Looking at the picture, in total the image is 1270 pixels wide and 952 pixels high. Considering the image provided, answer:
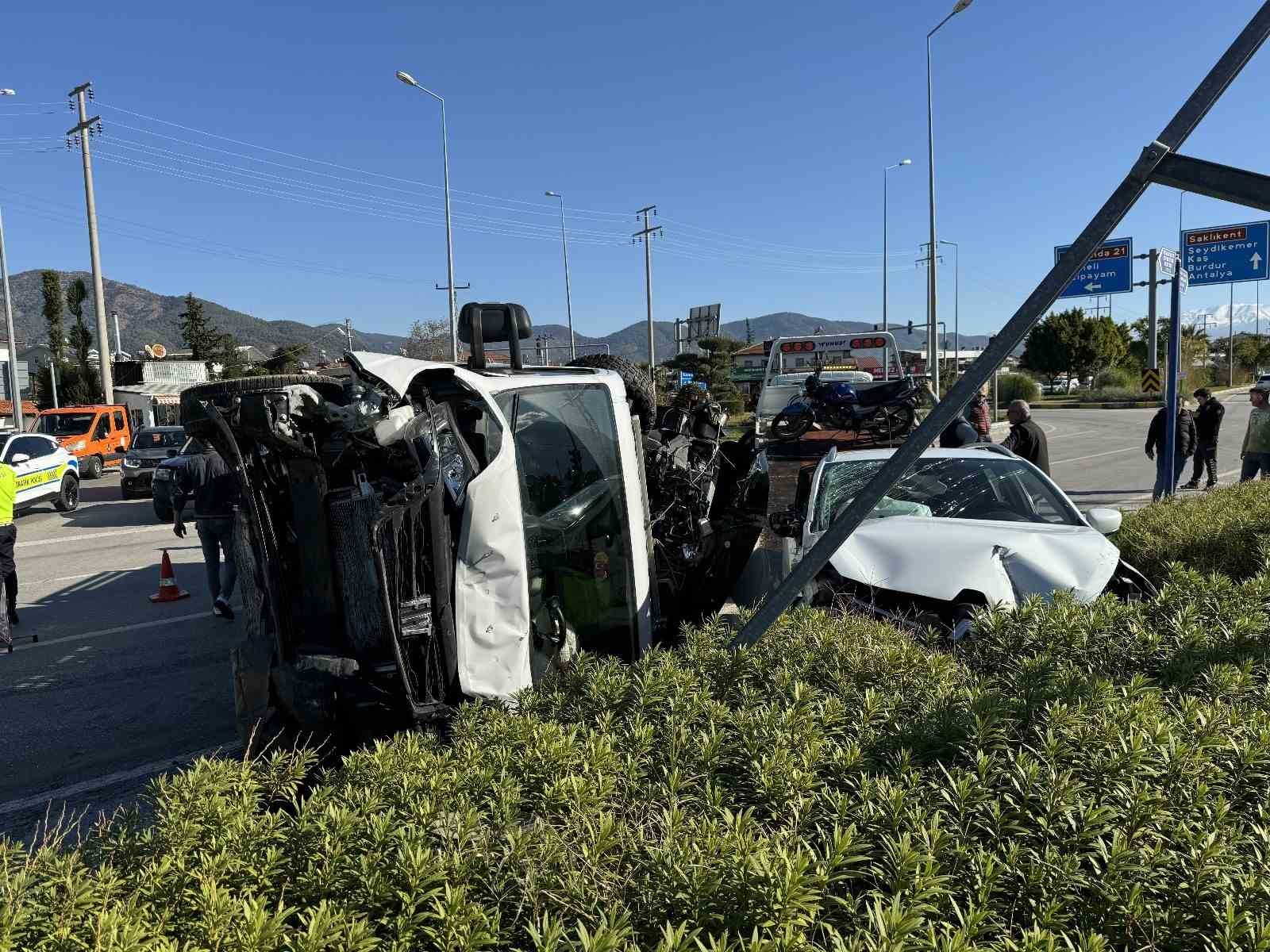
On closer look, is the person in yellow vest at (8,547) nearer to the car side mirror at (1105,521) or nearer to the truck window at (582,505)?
the truck window at (582,505)

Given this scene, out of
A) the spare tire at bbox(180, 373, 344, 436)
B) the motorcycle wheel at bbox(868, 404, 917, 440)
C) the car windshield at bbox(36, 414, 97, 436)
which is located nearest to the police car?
the car windshield at bbox(36, 414, 97, 436)

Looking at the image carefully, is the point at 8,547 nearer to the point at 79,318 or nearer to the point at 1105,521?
the point at 1105,521

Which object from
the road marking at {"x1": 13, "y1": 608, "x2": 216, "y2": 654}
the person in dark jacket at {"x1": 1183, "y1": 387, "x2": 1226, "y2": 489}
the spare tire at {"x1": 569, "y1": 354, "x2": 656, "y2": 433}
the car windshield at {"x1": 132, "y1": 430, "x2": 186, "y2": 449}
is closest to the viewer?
the spare tire at {"x1": 569, "y1": 354, "x2": 656, "y2": 433}

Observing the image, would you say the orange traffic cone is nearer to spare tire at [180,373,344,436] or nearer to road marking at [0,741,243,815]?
road marking at [0,741,243,815]

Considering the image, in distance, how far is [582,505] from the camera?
4469 mm

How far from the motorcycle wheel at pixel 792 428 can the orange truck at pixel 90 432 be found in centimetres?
2338

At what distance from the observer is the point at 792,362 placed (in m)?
15.5

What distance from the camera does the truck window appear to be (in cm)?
432

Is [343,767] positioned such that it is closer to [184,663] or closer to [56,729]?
[56,729]

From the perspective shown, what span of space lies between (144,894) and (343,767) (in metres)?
0.72

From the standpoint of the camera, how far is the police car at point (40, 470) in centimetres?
1594

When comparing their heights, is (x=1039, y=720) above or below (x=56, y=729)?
above

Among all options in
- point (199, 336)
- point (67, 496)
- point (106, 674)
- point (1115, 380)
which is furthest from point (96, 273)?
point (1115, 380)

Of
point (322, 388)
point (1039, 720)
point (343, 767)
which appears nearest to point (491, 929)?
point (343, 767)
